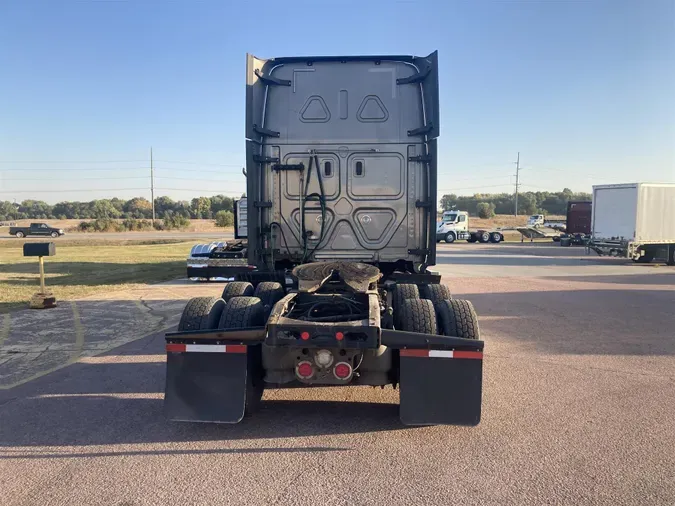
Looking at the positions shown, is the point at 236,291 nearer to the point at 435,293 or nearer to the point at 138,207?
the point at 435,293

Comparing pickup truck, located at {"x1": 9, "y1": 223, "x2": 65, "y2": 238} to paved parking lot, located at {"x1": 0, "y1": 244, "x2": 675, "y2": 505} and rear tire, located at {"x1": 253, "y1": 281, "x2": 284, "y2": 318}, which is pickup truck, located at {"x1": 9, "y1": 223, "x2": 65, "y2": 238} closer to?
paved parking lot, located at {"x1": 0, "y1": 244, "x2": 675, "y2": 505}

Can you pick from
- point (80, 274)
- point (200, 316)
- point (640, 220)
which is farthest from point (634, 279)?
point (80, 274)

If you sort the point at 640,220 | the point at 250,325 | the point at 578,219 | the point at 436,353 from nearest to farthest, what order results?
the point at 436,353 < the point at 250,325 < the point at 640,220 < the point at 578,219

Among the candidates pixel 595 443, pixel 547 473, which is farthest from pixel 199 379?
pixel 595 443

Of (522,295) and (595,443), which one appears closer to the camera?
(595,443)

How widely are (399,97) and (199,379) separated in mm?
4251

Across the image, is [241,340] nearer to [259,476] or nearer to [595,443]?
[259,476]

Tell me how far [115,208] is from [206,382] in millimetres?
103921

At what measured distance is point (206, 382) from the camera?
14.3ft

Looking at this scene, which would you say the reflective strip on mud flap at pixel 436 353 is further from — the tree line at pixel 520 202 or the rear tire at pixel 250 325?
the tree line at pixel 520 202

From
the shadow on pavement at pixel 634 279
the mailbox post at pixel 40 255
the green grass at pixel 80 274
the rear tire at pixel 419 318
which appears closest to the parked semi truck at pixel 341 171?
the rear tire at pixel 419 318

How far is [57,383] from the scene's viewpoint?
5762mm

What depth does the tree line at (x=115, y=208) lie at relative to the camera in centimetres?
9075

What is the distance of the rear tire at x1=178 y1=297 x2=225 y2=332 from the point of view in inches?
185
